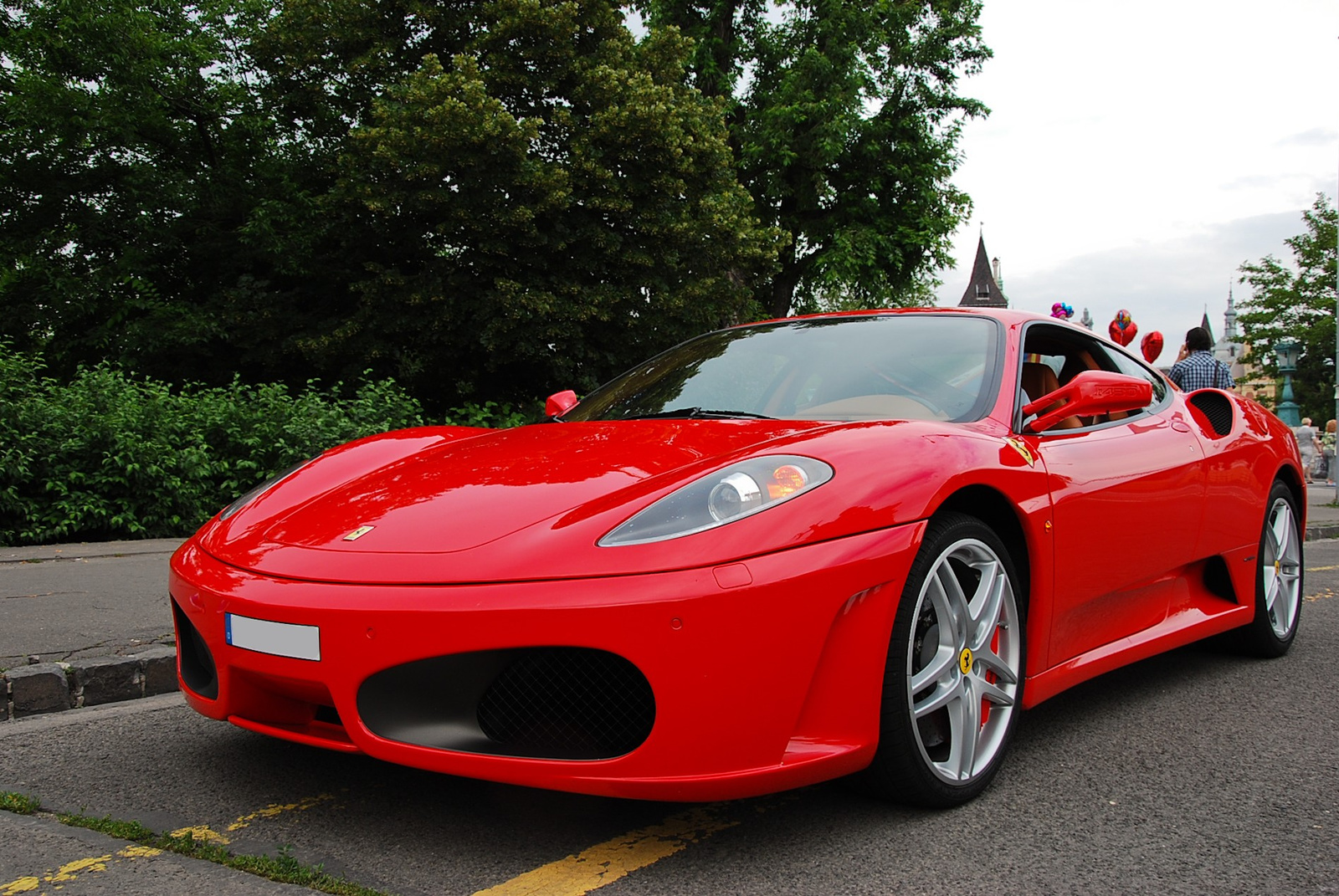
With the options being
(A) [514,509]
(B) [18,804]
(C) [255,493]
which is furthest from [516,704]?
(C) [255,493]

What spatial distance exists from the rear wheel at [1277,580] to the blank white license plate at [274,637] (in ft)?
11.5

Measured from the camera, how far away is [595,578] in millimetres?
2109

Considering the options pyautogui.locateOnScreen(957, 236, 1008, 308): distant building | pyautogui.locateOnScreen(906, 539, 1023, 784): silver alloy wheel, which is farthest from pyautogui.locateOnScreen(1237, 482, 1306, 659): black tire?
pyautogui.locateOnScreen(957, 236, 1008, 308): distant building

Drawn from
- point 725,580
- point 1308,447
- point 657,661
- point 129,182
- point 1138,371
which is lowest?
point 1308,447

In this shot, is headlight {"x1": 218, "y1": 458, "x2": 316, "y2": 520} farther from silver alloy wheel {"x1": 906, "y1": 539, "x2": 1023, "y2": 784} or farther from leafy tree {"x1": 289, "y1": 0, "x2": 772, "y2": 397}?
leafy tree {"x1": 289, "y1": 0, "x2": 772, "y2": 397}

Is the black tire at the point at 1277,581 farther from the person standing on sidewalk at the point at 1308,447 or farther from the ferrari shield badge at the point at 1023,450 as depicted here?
the person standing on sidewalk at the point at 1308,447

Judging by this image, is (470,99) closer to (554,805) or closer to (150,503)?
(150,503)

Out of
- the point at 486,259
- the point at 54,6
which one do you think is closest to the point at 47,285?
the point at 54,6

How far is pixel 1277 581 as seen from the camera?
4.33m

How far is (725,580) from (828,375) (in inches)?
54.2

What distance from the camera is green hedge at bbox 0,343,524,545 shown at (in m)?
7.38

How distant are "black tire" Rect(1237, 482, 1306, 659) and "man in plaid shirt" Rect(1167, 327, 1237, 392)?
169 inches

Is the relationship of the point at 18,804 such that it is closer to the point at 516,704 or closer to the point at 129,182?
the point at 516,704

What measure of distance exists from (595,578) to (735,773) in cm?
47
